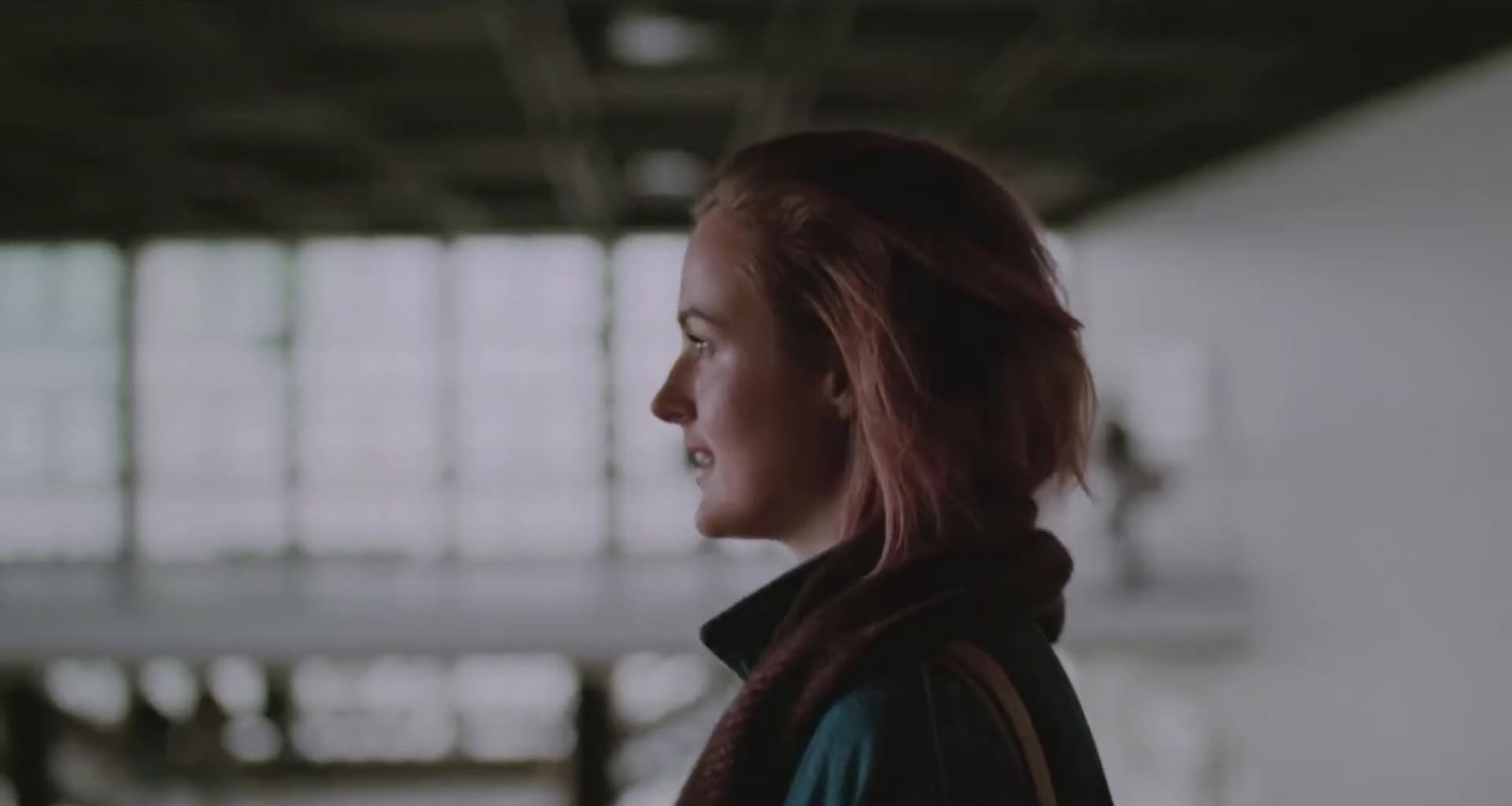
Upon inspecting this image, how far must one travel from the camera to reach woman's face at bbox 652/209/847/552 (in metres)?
0.97

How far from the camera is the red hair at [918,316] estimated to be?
91 cm

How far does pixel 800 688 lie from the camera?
881mm

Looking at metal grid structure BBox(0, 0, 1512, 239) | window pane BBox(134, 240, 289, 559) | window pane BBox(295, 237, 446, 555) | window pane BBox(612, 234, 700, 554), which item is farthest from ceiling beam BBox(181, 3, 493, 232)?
window pane BBox(134, 240, 289, 559)

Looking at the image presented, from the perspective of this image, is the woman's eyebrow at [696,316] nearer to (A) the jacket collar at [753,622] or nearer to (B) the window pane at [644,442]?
(A) the jacket collar at [753,622]

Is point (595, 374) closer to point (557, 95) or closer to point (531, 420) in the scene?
point (531, 420)

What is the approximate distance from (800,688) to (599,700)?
23.1 ft

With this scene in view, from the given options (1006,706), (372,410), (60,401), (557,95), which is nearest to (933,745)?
(1006,706)

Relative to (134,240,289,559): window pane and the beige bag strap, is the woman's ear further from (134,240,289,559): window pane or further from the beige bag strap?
(134,240,289,559): window pane

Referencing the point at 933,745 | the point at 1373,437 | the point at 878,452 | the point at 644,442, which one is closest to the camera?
the point at 933,745

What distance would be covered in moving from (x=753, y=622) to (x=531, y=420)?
11.2 metres

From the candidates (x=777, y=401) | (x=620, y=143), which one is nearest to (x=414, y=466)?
(x=620, y=143)

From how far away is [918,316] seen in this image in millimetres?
926

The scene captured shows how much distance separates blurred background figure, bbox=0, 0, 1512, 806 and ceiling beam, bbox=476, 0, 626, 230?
38 mm

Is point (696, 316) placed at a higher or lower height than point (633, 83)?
lower
